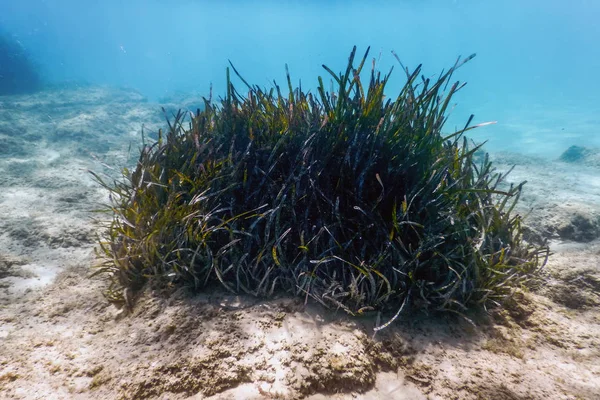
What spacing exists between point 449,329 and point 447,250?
1.96ft

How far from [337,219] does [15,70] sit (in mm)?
24454

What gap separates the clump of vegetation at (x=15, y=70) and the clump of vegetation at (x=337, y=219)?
69.7 feet

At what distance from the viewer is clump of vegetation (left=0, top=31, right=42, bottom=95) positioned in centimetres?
1736

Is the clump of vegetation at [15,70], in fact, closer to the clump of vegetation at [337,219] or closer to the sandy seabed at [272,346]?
the sandy seabed at [272,346]

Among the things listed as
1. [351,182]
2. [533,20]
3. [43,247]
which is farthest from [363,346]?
[533,20]

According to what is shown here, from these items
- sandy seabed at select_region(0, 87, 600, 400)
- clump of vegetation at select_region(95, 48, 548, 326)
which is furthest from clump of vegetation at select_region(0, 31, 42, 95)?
clump of vegetation at select_region(95, 48, 548, 326)

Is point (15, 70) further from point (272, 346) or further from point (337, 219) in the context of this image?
point (272, 346)

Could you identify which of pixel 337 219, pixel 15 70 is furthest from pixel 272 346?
pixel 15 70

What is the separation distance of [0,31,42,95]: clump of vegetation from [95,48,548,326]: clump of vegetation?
21.2 meters

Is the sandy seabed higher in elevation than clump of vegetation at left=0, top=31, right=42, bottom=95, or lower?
lower

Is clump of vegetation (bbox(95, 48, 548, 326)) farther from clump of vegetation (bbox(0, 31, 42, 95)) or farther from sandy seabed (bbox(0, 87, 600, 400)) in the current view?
clump of vegetation (bbox(0, 31, 42, 95))

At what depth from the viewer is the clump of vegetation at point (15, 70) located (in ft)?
57.0

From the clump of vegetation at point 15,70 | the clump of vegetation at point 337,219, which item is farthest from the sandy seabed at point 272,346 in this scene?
the clump of vegetation at point 15,70

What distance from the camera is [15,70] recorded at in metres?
18.1
